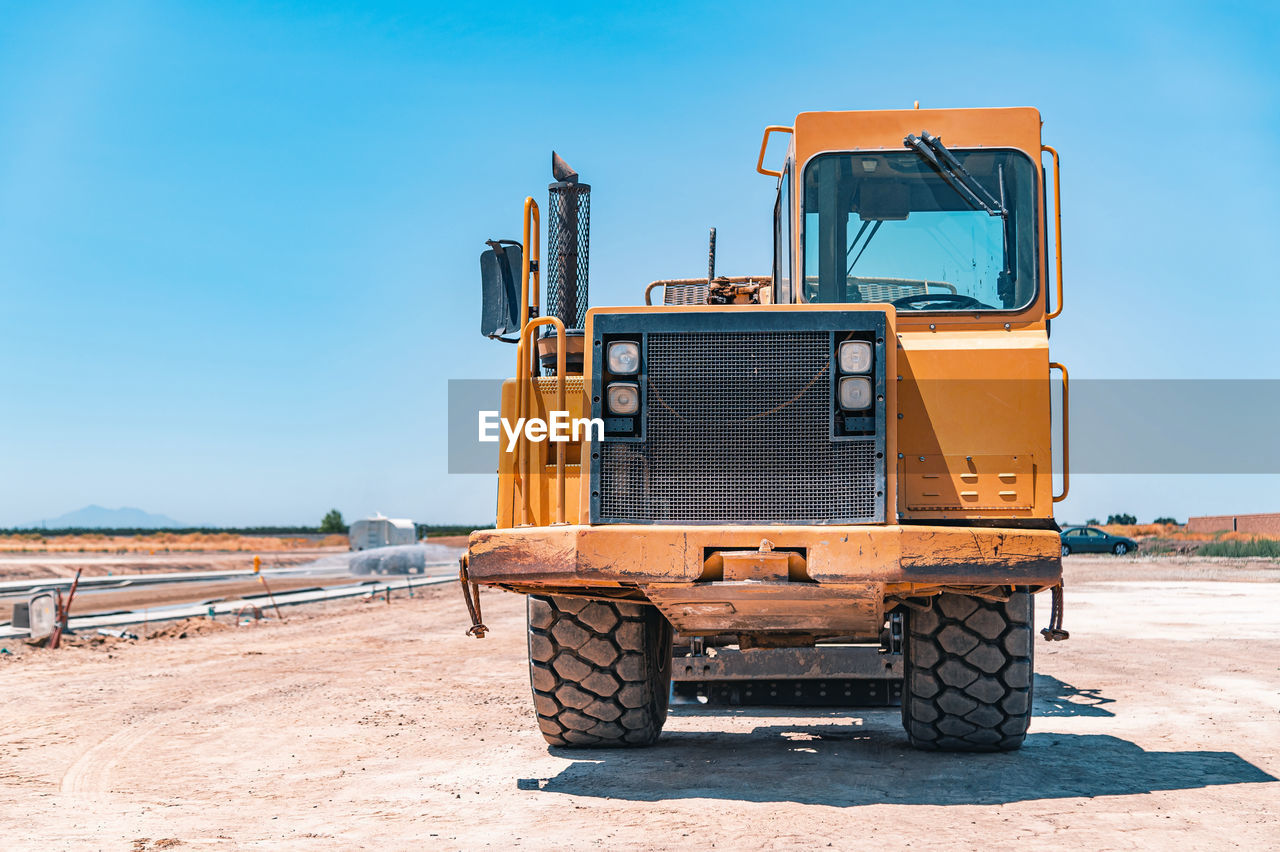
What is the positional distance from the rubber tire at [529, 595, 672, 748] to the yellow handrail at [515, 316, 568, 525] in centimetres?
112

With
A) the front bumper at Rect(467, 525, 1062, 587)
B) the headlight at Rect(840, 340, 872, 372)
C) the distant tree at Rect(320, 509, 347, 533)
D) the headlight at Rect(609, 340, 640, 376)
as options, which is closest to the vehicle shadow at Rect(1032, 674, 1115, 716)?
the front bumper at Rect(467, 525, 1062, 587)

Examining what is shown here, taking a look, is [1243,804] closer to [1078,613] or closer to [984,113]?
[984,113]

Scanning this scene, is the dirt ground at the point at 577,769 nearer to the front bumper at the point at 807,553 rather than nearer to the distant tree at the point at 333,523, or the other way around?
the front bumper at the point at 807,553

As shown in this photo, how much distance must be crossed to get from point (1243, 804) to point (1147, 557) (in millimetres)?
51751

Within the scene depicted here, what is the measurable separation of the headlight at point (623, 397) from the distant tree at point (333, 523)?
133 m

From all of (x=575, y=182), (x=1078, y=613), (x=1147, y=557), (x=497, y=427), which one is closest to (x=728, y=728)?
(x=497, y=427)

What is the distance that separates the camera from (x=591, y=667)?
7.66 m

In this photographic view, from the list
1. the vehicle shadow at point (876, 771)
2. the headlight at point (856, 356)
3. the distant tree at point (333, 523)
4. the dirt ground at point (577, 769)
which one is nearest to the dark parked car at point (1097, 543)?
the dirt ground at point (577, 769)

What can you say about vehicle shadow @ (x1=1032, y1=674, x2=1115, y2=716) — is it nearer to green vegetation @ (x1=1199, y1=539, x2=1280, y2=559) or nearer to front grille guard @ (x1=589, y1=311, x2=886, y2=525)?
front grille guard @ (x1=589, y1=311, x2=886, y2=525)

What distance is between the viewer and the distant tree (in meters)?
137

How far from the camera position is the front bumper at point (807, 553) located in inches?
235

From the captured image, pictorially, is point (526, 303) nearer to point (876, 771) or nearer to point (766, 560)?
point (766, 560)

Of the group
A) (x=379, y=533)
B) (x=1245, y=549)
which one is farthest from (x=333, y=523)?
(x=1245, y=549)

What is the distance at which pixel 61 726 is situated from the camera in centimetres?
1002
